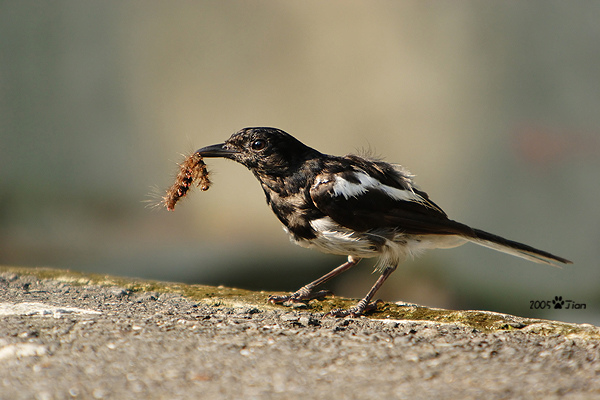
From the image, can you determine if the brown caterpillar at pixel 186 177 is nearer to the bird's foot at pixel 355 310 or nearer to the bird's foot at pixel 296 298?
the bird's foot at pixel 296 298

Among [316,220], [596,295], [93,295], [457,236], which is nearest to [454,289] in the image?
[596,295]

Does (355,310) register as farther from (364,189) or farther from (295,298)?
(364,189)

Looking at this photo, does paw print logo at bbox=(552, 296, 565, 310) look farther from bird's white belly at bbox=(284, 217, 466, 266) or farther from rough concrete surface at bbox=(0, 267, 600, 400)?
rough concrete surface at bbox=(0, 267, 600, 400)

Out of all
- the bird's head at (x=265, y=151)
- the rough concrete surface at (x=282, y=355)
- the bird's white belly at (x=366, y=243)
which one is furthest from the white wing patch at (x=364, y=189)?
the rough concrete surface at (x=282, y=355)

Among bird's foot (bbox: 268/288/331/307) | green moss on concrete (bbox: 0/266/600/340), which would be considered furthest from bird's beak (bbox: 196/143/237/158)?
bird's foot (bbox: 268/288/331/307)

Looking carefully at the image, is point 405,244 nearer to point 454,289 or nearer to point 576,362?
point 576,362

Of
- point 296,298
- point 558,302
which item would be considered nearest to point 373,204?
point 296,298
